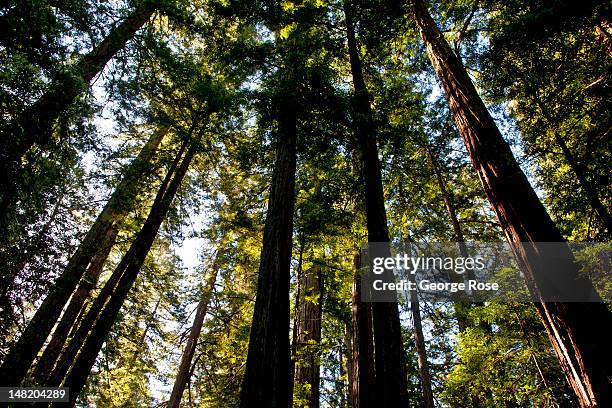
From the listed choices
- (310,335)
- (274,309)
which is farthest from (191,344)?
(274,309)

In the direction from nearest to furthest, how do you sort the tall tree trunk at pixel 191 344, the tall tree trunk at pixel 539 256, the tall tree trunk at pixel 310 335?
the tall tree trunk at pixel 539 256 → the tall tree trunk at pixel 310 335 → the tall tree trunk at pixel 191 344

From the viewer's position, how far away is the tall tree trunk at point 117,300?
242 inches

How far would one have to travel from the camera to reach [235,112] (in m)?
8.59

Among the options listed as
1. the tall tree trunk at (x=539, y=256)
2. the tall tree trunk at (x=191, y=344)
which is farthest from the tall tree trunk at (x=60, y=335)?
the tall tree trunk at (x=539, y=256)

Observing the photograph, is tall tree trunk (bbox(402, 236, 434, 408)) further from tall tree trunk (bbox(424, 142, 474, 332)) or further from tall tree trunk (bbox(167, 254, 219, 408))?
tall tree trunk (bbox(167, 254, 219, 408))

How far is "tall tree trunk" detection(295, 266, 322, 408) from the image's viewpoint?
7371 mm

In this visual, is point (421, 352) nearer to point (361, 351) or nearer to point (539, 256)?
point (361, 351)

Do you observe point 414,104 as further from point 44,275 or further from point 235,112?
point 44,275

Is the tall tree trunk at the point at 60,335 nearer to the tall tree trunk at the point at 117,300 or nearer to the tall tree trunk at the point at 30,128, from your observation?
the tall tree trunk at the point at 117,300

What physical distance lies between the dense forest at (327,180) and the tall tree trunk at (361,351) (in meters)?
0.07

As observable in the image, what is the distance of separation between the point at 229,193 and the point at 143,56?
16.0ft

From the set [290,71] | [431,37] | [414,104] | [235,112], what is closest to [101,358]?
[235,112]

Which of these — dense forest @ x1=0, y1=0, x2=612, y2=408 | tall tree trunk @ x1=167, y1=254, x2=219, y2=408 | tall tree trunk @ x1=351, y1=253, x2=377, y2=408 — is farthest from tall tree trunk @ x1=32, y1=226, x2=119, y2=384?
tall tree trunk @ x1=351, y1=253, x2=377, y2=408

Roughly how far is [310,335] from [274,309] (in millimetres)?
5087
